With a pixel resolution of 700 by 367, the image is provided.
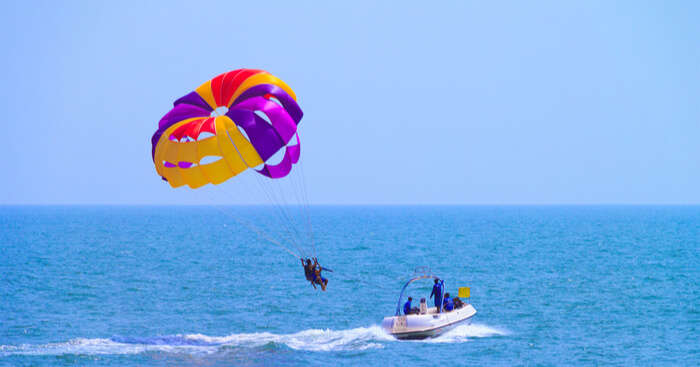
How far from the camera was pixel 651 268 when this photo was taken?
2137 inches

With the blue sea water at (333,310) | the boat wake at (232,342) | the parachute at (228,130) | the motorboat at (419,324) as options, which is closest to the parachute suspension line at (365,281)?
the blue sea water at (333,310)

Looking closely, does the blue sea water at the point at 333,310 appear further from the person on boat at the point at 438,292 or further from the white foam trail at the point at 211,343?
the person on boat at the point at 438,292

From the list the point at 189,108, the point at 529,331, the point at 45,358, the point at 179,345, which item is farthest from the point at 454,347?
the point at 45,358

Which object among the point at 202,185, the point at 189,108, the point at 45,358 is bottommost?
the point at 45,358

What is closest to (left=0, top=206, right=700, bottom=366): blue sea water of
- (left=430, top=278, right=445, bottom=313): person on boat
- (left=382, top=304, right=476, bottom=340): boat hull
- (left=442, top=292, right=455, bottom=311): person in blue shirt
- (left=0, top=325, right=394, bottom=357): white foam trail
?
(left=0, top=325, right=394, bottom=357): white foam trail

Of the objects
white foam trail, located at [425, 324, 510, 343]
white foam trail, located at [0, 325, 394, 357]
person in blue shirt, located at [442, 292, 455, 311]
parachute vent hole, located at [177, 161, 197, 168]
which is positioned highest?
parachute vent hole, located at [177, 161, 197, 168]

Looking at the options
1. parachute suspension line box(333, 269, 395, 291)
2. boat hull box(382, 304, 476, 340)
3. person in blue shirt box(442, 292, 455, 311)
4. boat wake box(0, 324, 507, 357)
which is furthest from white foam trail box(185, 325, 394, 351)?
parachute suspension line box(333, 269, 395, 291)

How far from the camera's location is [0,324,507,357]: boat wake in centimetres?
2666

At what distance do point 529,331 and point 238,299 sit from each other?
1584cm

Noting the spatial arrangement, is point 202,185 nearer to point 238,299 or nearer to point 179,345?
point 179,345

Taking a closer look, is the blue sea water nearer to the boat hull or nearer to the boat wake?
the boat wake

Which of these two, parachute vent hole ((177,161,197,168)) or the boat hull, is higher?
parachute vent hole ((177,161,197,168))

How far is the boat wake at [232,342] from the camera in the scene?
26656mm

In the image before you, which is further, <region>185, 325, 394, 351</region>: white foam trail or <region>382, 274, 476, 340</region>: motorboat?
<region>382, 274, 476, 340</region>: motorboat
